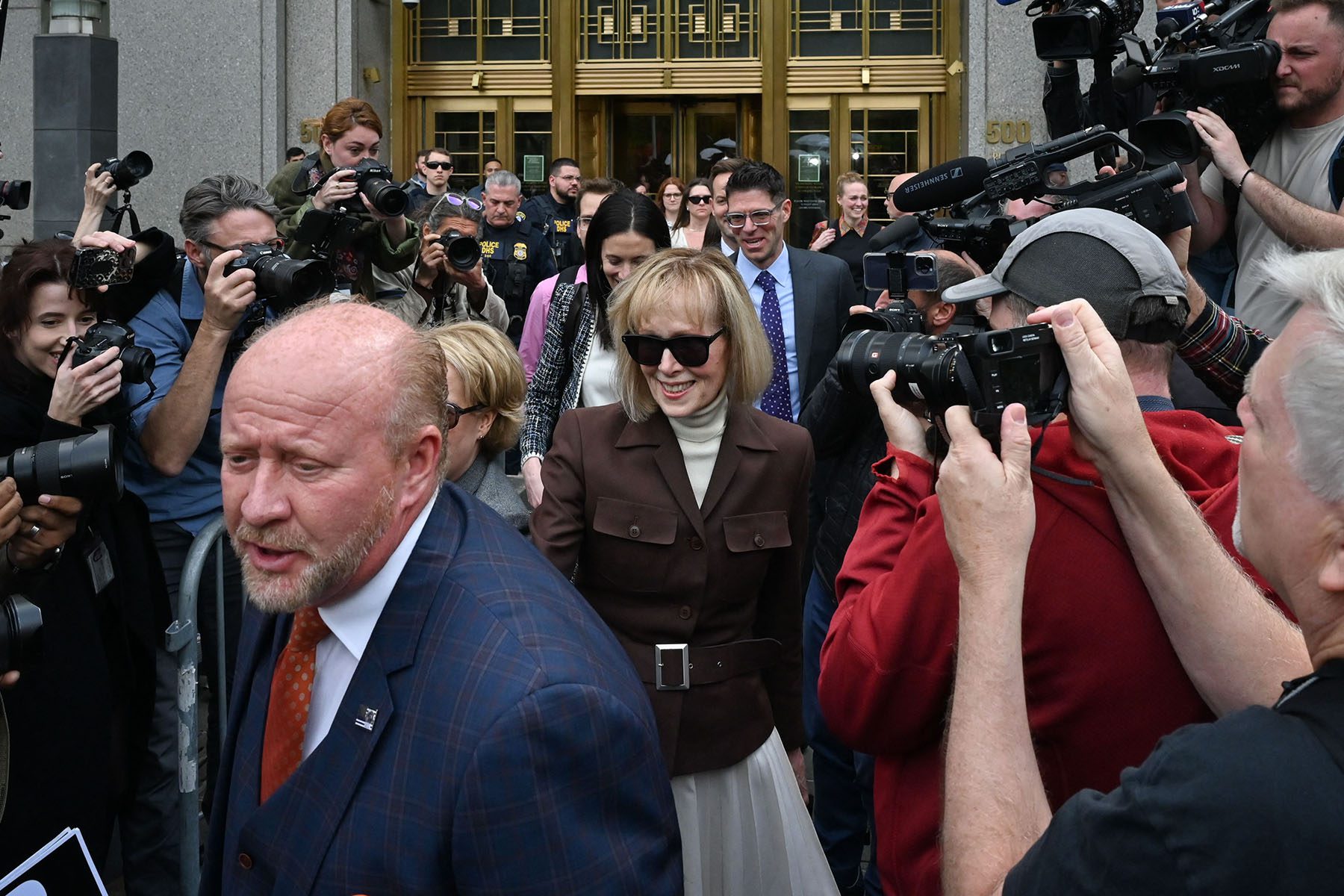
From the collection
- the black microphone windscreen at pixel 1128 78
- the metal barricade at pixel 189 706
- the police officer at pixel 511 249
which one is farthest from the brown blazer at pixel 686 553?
the police officer at pixel 511 249

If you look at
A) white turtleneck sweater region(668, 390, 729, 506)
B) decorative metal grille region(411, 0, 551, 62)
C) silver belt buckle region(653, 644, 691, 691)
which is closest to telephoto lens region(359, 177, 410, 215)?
white turtleneck sweater region(668, 390, 729, 506)

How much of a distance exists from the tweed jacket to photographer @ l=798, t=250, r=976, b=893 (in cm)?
89

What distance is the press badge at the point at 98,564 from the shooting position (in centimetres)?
349

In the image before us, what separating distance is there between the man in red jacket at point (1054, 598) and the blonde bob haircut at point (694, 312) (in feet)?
4.15

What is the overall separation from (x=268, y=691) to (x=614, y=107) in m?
12.4

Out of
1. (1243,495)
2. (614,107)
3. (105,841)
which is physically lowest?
(105,841)

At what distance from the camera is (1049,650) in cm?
200

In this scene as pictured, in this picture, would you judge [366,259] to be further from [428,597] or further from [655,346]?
[428,597]

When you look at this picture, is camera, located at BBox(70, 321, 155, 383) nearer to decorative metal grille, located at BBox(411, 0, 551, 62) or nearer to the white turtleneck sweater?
the white turtleneck sweater

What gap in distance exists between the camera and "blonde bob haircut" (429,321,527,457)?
3664 millimetres

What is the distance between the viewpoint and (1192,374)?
3.22 m

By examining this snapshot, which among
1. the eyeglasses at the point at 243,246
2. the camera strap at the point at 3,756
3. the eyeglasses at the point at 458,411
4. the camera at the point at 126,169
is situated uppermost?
the camera at the point at 126,169

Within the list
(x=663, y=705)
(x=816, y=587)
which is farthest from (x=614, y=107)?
(x=663, y=705)

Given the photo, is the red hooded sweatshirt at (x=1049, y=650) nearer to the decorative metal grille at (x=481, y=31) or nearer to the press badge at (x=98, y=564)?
the press badge at (x=98, y=564)
